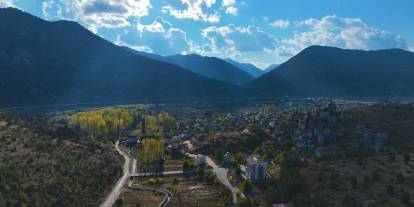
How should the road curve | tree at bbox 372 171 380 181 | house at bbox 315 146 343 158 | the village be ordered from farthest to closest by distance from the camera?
house at bbox 315 146 343 158, the village, tree at bbox 372 171 380 181, the road curve

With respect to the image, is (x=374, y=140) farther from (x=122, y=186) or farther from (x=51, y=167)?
(x=51, y=167)

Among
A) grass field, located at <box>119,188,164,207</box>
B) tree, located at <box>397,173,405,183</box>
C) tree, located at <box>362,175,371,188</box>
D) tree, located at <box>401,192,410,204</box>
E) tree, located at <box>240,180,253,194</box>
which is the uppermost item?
tree, located at <box>397,173,405,183</box>

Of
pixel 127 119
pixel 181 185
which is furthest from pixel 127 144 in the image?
pixel 181 185

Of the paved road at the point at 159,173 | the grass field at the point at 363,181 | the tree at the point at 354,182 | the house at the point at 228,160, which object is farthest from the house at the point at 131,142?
the tree at the point at 354,182

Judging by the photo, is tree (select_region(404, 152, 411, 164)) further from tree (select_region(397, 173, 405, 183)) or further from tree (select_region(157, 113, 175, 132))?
tree (select_region(157, 113, 175, 132))

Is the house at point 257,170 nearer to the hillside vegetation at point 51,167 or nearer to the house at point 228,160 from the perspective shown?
the house at point 228,160

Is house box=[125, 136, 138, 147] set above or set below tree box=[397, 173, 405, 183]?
below

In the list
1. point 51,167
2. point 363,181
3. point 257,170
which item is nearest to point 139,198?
point 51,167

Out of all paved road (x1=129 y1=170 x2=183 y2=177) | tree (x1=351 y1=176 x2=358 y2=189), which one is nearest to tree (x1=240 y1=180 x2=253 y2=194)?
tree (x1=351 y1=176 x2=358 y2=189)

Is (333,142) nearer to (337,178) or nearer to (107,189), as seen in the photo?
(337,178)
